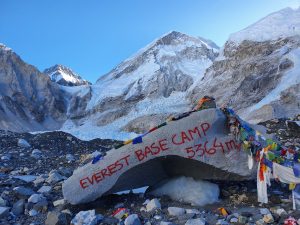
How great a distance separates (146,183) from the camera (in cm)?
792

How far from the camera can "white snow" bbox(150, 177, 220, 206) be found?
729 cm

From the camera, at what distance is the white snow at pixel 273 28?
5741 centimetres

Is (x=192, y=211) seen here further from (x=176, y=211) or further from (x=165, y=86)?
(x=165, y=86)

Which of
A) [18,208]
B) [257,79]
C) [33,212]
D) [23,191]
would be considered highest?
[257,79]

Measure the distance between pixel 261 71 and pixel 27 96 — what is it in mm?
41287

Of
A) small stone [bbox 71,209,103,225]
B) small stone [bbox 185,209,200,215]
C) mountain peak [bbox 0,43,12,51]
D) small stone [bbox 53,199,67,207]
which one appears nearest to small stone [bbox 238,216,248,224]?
small stone [bbox 185,209,200,215]

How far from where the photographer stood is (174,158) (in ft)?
24.8

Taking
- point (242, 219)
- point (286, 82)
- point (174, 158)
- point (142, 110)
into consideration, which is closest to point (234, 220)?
point (242, 219)

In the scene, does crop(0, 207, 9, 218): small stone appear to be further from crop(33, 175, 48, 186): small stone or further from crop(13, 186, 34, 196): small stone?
crop(33, 175, 48, 186): small stone

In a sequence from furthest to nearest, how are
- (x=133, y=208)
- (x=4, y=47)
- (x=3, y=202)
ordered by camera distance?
(x=4, y=47) < (x=3, y=202) < (x=133, y=208)

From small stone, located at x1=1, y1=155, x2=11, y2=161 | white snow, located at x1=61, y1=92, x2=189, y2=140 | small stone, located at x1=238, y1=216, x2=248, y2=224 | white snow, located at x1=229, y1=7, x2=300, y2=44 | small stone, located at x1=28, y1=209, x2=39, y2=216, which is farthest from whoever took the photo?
white snow, located at x1=61, y1=92, x2=189, y2=140

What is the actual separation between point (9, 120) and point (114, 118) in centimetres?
1693

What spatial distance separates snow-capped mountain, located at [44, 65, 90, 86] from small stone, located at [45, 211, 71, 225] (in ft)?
309

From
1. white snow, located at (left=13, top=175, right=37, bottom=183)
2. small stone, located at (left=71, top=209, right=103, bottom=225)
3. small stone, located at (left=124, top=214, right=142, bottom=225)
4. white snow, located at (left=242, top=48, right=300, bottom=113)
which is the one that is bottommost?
small stone, located at (left=124, top=214, right=142, bottom=225)
